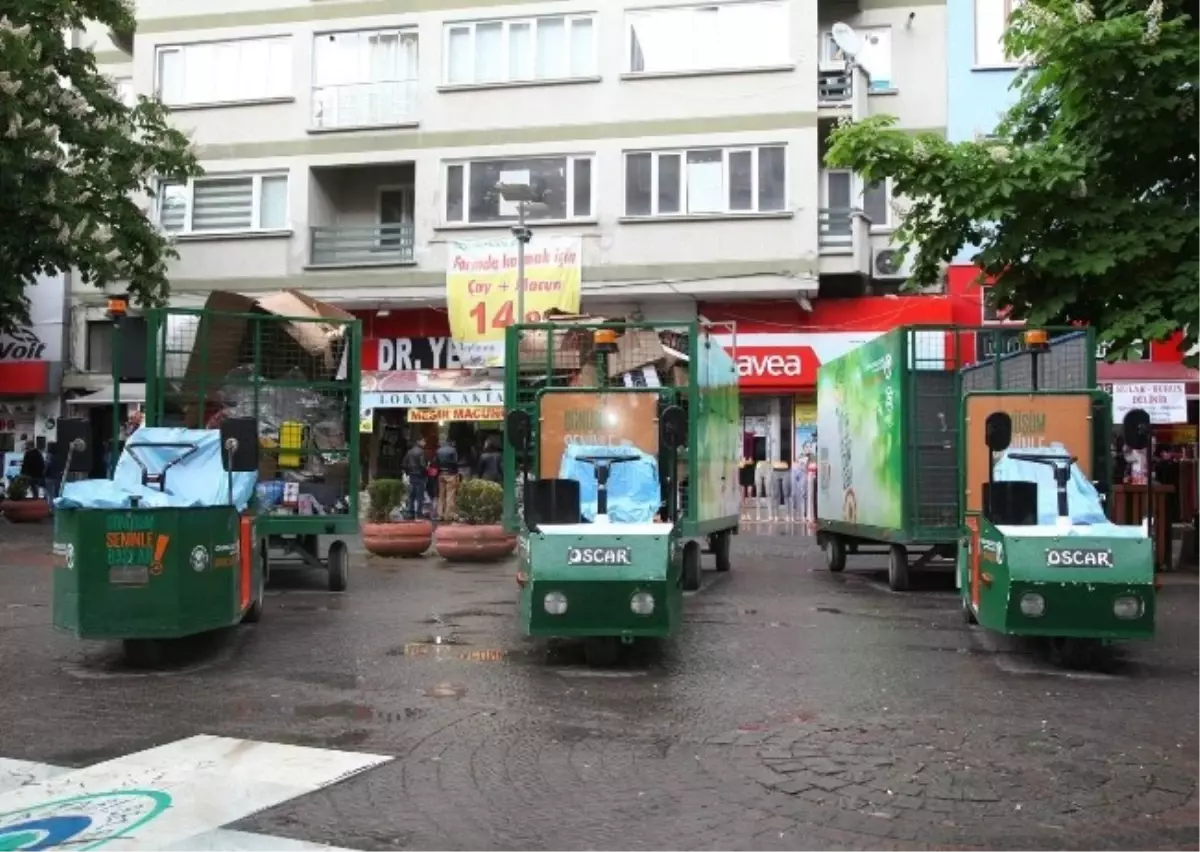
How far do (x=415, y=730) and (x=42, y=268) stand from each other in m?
17.5

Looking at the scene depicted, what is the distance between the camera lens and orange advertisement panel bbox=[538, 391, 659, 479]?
10922 millimetres

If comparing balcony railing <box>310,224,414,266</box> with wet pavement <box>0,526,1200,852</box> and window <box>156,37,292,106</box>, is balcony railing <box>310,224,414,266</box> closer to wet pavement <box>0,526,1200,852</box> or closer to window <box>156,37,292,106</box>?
window <box>156,37,292,106</box>

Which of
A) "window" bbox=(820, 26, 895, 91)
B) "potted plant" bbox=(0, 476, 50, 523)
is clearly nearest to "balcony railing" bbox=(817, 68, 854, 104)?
"window" bbox=(820, 26, 895, 91)

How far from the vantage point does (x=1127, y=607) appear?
8.27 meters

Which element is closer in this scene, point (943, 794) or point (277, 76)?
point (943, 794)

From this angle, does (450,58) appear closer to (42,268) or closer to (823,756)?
(42,268)

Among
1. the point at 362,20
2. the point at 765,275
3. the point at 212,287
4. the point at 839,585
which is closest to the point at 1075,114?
the point at 839,585

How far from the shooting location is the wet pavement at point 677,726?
5.25 m

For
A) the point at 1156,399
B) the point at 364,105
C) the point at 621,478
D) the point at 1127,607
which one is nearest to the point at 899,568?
the point at 621,478

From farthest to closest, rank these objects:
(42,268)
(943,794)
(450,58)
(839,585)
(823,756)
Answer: (450,58) < (42,268) < (839,585) < (823,756) < (943,794)

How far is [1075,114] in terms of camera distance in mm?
14305

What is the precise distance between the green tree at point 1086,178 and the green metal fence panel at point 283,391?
6.45 m

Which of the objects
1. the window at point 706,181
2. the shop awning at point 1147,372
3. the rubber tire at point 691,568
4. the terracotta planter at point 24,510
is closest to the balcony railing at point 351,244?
the window at point 706,181

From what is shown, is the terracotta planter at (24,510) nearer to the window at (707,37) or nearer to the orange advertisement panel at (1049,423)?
the window at (707,37)
